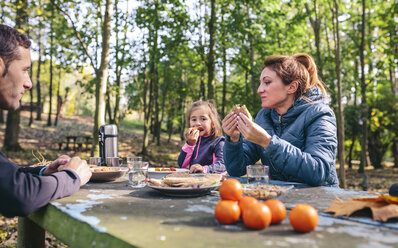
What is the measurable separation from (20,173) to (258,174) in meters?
1.33

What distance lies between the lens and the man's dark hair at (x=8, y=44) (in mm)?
1809

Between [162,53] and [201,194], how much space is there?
30.4ft

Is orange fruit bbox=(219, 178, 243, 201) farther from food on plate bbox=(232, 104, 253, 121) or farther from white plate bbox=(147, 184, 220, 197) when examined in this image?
food on plate bbox=(232, 104, 253, 121)

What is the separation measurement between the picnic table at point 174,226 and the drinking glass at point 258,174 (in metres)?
0.19

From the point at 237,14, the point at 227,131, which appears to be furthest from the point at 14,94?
the point at 237,14

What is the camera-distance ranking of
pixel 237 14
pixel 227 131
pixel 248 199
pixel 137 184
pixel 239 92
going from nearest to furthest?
pixel 248 199, pixel 137 184, pixel 227 131, pixel 237 14, pixel 239 92

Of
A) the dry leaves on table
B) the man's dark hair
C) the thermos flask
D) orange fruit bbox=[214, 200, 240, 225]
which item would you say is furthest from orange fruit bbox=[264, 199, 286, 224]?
the thermos flask

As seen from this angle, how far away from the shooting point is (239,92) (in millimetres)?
12242

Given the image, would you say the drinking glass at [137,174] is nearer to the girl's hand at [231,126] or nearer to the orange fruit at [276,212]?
the girl's hand at [231,126]

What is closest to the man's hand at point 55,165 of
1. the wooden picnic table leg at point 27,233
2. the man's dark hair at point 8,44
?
the wooden picnic table leg at point 27,233

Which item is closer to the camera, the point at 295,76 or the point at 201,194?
the point at 201,194

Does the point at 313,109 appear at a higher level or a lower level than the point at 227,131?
higher

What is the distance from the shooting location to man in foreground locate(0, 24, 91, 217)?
142 centimetres

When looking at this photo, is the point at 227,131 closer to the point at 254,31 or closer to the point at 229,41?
the point at 254,31
